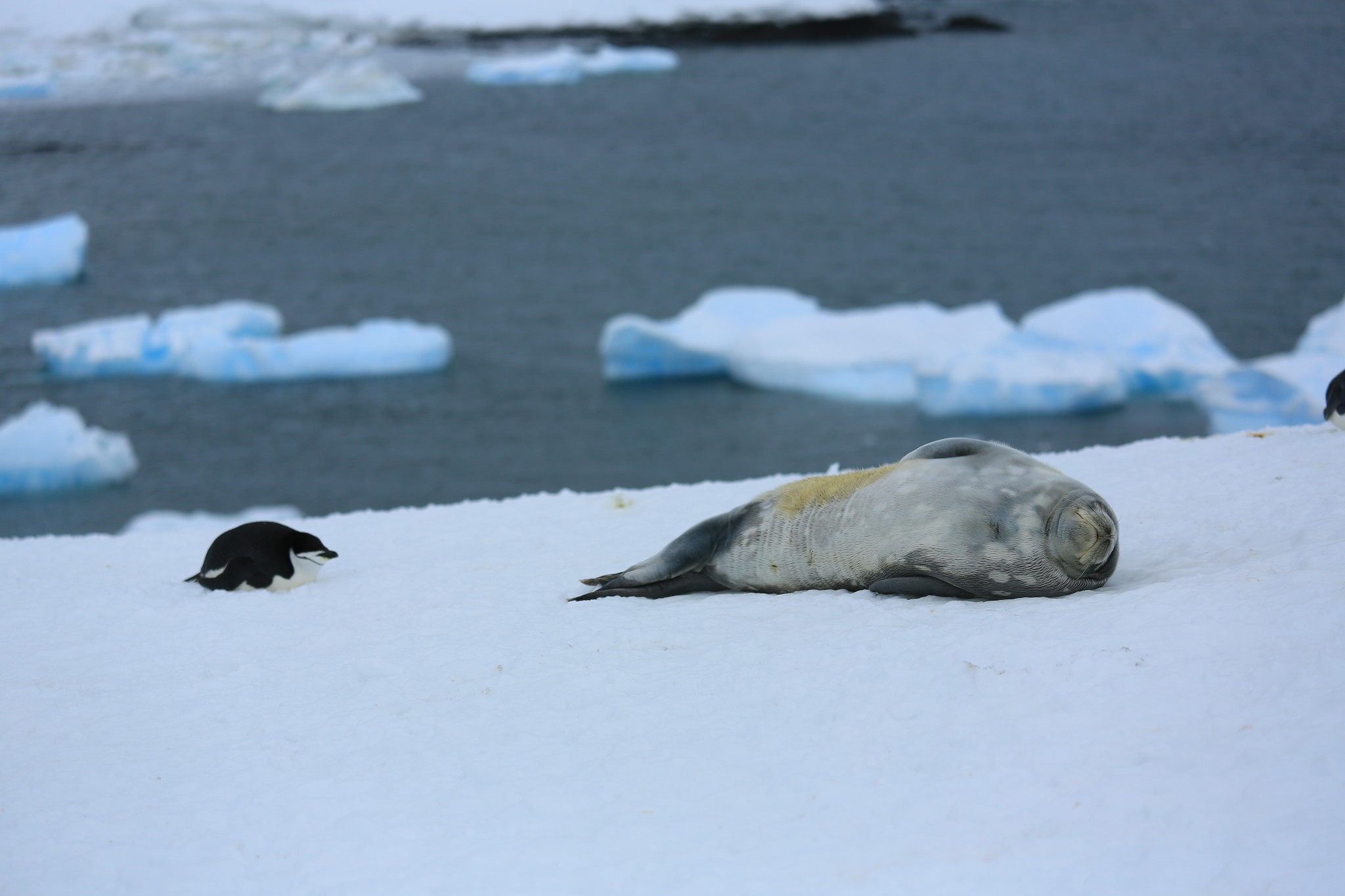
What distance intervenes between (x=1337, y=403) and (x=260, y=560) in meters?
4.35

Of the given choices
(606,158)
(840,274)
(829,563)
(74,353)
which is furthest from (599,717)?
(606,158)

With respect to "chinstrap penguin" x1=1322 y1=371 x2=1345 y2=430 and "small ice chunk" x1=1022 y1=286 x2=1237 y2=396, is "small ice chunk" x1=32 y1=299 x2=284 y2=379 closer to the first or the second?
"small ice chunk" x1=1022 y1=286 x2=1237 y2=396

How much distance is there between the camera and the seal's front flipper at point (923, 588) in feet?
10.6

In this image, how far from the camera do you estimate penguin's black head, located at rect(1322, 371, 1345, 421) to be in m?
4.76

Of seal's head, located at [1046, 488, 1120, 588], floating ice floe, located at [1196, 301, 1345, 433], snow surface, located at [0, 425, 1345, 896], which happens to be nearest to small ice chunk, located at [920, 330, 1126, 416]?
floating ice floe, located at [1196, 301, 1345, 433]

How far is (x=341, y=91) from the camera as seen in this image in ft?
92.4

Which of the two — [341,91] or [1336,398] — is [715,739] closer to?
[1336,398]

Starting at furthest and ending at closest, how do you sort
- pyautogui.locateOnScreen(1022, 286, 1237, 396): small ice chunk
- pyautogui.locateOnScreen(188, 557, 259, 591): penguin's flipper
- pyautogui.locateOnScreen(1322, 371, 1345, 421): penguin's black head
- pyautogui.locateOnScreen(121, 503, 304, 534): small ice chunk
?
1. pyautogui.locateOnScreen(1022, 286, 1237, 396): small ice chunk
2. pyautogui.locateOnScreen(121, 503, 304, 534): small ice chunk
3. pyautogui.locateOnScreen(1322, 371, 1345, 421): penguin's black head
4. pyautogui.locateOnScreen(188, 557, 259, 591): penguin's flipper

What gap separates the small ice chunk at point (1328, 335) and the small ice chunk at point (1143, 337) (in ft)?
3.16

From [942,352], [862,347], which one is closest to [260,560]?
[942,352]

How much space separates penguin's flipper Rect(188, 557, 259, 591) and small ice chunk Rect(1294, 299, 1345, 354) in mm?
13543

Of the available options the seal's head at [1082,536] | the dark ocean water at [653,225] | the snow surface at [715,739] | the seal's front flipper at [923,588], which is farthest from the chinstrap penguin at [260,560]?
the dark ocean water at [653,225]

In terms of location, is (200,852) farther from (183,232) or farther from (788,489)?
(183,232)

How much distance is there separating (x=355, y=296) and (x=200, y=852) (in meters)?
19.4
